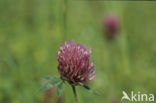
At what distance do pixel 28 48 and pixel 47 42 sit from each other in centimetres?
22

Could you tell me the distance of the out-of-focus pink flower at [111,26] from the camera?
10.9ft

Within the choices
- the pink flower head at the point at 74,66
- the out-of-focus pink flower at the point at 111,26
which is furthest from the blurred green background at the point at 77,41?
the pink flower head at the point at 74,66

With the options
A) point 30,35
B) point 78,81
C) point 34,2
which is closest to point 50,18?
point 30,35

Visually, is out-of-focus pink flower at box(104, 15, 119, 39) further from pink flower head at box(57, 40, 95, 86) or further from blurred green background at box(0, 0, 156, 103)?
pink flower head at box(57, 40, 95, 86)

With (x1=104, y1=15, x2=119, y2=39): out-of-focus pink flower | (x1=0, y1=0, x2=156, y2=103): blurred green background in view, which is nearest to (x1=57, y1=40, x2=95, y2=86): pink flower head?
(x1=0, y1=0, x2=156, y2=103): blurred green background

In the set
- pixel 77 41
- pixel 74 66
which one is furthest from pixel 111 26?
pixel 74 66

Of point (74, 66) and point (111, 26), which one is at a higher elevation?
point (74, 66)

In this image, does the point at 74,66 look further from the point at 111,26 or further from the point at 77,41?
the point at 111,26

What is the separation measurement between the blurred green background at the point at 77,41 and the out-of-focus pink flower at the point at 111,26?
0.21 feet

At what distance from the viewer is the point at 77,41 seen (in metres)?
3.32

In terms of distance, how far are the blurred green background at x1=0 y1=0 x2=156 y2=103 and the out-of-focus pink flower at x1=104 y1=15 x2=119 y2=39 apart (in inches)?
2.6

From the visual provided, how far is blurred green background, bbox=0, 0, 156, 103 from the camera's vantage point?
2.41 metres

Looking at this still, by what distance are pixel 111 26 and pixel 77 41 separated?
0.43 m

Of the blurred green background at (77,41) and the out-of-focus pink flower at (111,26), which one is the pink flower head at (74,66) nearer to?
the blurred green background at (77,41)
